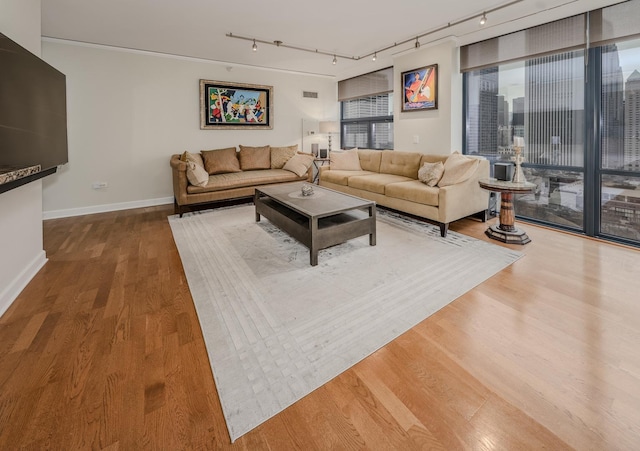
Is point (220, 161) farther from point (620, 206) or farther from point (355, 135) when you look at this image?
point (620, 206)

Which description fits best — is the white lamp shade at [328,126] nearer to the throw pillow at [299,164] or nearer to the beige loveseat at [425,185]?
the throw pillow at [299,164]

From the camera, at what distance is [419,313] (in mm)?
2123

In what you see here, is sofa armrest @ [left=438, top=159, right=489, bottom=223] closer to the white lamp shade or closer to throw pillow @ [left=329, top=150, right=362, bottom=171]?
throw pillow @ [left=329, top=150, right=362, bottom=171]

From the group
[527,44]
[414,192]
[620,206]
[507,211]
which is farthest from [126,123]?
[620,206]

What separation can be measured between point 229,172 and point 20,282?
11.2 feet

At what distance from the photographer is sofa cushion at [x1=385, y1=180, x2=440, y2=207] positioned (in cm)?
372

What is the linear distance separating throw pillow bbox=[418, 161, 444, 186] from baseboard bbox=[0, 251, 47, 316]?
162 inches

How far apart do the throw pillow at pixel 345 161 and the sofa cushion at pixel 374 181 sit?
67 centimetres

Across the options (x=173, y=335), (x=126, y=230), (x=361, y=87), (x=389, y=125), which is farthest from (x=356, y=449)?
(x=361, y=87)

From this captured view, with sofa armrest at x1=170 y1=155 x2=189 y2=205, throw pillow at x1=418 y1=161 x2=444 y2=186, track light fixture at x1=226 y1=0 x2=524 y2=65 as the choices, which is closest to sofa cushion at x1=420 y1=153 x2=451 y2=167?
throw pillow at x1=418 y1=161 x2=444 y2=186

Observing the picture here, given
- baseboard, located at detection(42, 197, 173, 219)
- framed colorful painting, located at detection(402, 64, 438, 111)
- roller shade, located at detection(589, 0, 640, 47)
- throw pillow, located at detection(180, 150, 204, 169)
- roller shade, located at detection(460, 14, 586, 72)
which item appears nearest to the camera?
roller shade, located at detection(589, 0, 640, 47)

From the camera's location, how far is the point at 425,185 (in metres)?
4.09

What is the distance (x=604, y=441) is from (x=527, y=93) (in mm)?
4047

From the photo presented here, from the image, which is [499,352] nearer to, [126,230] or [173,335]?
[173,335]
